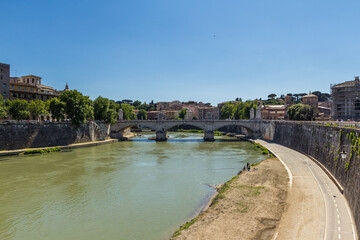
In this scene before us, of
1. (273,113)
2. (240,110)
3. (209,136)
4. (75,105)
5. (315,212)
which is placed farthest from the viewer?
(273,113)

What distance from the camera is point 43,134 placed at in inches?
1916

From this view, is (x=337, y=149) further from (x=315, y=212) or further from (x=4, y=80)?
(x=4, y=80)

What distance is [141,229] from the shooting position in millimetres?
16156

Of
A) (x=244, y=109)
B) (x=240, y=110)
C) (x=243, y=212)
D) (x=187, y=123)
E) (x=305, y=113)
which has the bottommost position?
(x=243, y=212)

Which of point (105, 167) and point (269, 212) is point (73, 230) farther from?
point (105, 167)

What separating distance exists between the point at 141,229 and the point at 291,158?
24.4 meters

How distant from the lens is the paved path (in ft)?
44.1

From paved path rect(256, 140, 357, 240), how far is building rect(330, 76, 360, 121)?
3754 centimetres

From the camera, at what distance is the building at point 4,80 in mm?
53550

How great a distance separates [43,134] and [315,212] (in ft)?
150

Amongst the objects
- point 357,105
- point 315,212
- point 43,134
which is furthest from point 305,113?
point 43,134

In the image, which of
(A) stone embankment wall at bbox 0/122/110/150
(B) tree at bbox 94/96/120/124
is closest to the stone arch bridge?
(B) tree at bbox 94/96/120/124

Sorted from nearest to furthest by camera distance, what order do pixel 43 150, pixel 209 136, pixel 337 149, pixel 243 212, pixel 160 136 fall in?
pixel 243 212, pixel 337 149, pixel 43 150, pixel 160 136, pixel 209 136

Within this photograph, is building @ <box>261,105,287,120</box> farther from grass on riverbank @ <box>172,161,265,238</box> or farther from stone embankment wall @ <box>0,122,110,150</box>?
grass on riverbank @ <box>172,161,265,238</box>
